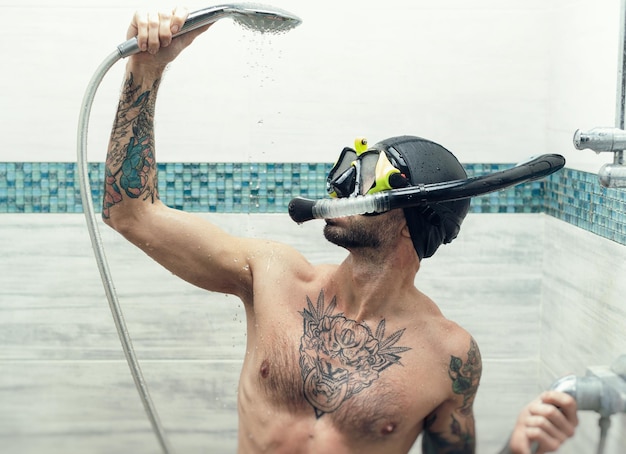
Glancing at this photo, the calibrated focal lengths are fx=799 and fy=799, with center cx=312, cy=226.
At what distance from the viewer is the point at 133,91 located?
4.24 ft

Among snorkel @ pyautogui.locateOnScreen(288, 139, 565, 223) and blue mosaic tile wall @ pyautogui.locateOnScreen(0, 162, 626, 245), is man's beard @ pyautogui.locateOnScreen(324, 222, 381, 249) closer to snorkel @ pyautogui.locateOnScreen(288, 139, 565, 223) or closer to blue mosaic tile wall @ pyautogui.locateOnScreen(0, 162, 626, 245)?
snorkel @ pyautogui.locateOnScreen(288, 139, 565, 223)

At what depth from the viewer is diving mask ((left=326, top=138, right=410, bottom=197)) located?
1.19 m

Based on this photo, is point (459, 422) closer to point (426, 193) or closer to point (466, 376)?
point (466, 376)

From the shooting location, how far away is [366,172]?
1.23 m

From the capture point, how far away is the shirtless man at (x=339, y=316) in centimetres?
124

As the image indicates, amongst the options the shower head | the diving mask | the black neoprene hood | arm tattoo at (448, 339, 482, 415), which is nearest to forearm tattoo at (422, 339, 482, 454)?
arm tattoo at (448, 339, 482, 415)

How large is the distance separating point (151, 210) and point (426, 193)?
0.48 metres

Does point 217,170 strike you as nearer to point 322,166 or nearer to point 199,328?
point 322,166

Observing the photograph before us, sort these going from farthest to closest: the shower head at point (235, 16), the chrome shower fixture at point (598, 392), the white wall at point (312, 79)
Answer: the white wall at point (312, 79) → the shower head at point (235, 16) → the chrome shower fixture at point (598, 392)

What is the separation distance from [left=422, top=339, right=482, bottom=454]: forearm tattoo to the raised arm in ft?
1.24

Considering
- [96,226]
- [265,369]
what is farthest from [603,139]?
[96,226]

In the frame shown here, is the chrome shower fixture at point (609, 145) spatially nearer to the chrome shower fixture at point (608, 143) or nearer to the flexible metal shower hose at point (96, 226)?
the chrome shower fixture at point (608, 143)

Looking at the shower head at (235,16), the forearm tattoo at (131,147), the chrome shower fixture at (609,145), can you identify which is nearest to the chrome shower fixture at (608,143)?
the chrome shower fixture at (609,145)

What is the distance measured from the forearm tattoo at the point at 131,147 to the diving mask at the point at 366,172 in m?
0.31
